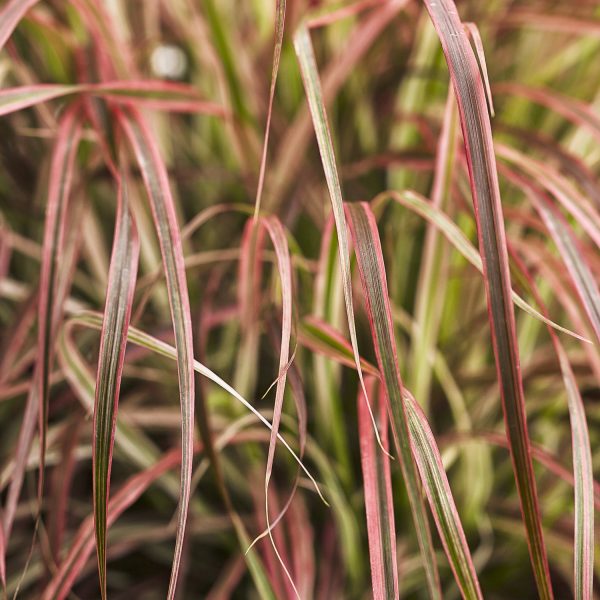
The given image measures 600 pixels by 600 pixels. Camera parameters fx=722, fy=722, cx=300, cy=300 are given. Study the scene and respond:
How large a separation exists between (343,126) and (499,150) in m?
0.22

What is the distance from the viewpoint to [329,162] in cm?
32

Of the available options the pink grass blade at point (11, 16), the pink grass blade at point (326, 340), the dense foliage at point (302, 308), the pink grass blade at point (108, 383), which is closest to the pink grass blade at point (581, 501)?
the dense foliage at point (302, 308)

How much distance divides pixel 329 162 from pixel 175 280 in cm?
10

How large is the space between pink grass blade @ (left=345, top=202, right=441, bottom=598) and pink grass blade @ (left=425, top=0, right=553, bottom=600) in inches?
1.7

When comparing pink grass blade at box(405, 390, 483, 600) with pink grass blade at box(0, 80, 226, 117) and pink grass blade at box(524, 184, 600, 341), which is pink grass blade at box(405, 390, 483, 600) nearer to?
pink grass blade at box(524, 184, 600, 341)

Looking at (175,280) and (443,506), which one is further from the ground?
(175,280)

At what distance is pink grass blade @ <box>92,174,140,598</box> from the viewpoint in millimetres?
330

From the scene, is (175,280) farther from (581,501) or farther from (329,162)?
(581,501)

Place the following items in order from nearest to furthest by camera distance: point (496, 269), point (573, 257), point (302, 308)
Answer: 1. point (496, 269)
2. point (573, 257)
3. point (302, 308)

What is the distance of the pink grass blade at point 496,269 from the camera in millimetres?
306

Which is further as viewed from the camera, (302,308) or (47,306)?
(302,308)

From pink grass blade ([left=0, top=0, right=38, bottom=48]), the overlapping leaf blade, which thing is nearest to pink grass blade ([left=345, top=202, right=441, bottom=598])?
the overlapping leaf blade

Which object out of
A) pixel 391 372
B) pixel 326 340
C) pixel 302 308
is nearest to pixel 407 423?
pixel 391 372

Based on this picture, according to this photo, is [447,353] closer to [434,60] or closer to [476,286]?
[476,286]
